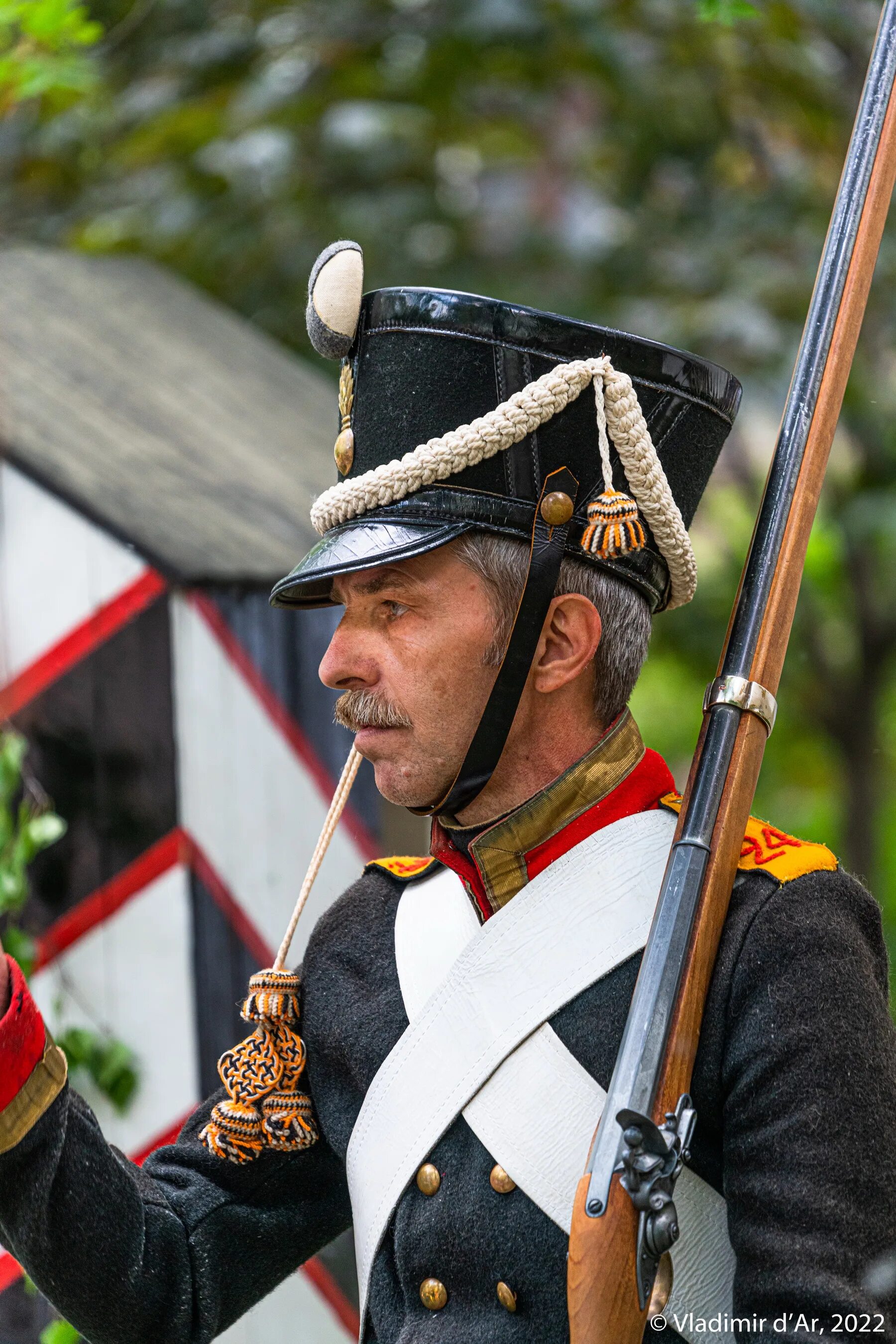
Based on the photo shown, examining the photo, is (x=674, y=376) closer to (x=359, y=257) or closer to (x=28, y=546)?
(x=359, y=257)

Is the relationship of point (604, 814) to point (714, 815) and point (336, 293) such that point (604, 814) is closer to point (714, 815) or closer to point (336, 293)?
point (714, 815)

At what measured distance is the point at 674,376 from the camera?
6.19 feet

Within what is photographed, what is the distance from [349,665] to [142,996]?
3.44 feet

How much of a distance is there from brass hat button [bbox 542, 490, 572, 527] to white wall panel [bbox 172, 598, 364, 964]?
101 cm

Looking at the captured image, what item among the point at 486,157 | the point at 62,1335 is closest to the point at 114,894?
the point at 62,1335

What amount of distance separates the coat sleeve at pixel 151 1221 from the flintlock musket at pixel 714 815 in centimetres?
66

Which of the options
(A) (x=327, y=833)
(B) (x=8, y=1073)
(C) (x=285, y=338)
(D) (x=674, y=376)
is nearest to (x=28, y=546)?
(A) (x=327, y=833)

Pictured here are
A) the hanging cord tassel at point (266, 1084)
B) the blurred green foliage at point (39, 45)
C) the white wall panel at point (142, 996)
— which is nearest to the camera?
the hanging cord tassel at point (266, 1084)

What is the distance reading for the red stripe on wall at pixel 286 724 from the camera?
2717mm

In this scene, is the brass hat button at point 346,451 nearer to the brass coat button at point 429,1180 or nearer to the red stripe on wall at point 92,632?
the red stripe on wall at point 92,632

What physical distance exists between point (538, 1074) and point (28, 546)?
1486mm

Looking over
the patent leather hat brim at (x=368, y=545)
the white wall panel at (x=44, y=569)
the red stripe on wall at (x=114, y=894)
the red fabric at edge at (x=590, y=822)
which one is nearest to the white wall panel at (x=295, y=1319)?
the red stripe on wall at (x=114, y=894)

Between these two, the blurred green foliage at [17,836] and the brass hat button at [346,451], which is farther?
the blurred green foliage at [17,836]

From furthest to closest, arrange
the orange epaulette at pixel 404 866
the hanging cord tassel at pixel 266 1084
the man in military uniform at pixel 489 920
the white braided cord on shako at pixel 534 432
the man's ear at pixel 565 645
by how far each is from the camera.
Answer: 1. the orange epaulette at pixel 404 866
2. the hanging cord tassel at pixel 266 1084
3. the man's ear at pixel 565 645
4. the white braided cord on shako at pixel 534 432
5. the man in military uniform at pixel 489 920
